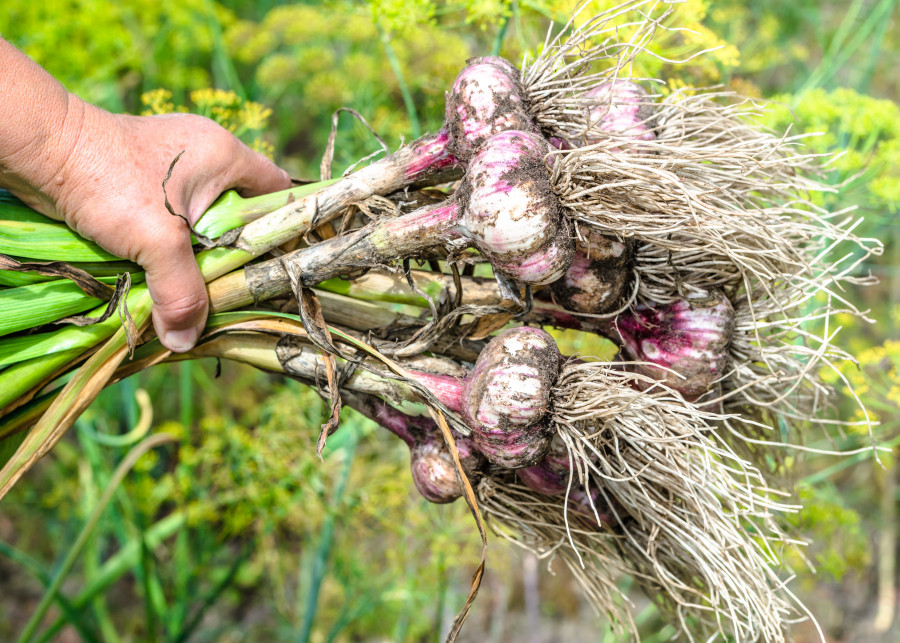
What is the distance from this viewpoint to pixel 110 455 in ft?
6.53

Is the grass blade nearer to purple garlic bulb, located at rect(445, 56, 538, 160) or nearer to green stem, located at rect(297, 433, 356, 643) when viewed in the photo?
green stem, located at rect(297, 433, 356, 643)

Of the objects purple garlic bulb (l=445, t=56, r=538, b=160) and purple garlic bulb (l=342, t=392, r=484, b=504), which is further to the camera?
purple garlic bulb (l=342, t=392, r=484, b=504)

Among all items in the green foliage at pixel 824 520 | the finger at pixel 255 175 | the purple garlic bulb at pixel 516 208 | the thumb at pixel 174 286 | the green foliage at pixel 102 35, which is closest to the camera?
the purple garlic bulb at pixel 516 208

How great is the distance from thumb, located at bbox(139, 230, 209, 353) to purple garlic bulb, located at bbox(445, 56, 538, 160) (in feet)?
1.32

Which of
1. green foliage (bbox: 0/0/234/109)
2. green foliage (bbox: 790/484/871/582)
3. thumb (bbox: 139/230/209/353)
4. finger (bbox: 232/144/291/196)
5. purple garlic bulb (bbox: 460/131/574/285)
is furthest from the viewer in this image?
green foliage (bbox: 0/0/234/109)

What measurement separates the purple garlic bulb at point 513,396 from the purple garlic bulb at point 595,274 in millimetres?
84

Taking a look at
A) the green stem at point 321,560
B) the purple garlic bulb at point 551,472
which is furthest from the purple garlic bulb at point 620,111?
the green stem at point 321,560

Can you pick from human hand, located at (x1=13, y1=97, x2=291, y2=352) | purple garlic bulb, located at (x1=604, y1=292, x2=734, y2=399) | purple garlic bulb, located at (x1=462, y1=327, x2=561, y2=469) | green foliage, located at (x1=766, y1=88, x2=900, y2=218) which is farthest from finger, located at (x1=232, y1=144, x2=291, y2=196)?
green foliage, located at (x1=766, y1=88, x2=900, y2=218)

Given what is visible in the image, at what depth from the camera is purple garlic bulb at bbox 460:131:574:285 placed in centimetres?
71

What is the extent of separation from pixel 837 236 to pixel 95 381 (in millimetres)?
1074

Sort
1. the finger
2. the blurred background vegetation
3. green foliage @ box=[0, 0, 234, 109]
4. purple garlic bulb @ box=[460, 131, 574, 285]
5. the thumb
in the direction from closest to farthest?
purple garlic bulb @ box=[460, 131, 574, 285] → the thumb → the finger → the blurred background vegetation → green foliage @ box=[0, 0, 234, 109]

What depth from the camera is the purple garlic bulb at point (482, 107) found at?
0.78m

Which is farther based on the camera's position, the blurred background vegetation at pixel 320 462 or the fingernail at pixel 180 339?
the blurred background vegetation at pixel 320 462

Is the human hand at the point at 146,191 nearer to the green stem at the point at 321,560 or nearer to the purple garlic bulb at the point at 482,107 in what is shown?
the purple garlic bulb at the point at 482,107
